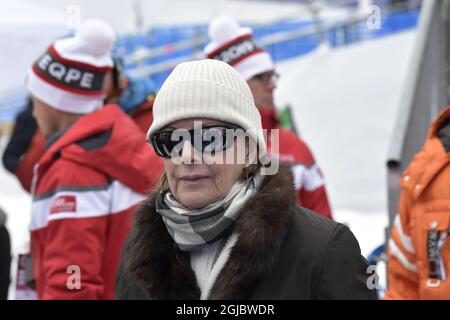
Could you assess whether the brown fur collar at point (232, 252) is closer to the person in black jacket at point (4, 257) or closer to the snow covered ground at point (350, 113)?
the person in black jacket at point (4, 257)

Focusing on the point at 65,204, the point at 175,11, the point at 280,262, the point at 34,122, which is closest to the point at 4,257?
the point at 65,204

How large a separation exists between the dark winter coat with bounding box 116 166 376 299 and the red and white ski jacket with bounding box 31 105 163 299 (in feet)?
3.93

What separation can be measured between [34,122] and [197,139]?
280cm

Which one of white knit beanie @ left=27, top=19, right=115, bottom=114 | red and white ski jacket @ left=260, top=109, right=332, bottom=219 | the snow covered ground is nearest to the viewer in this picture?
white knit beanie @ left=27, top=19, right=115, bottom=114

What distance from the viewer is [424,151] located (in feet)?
11.3

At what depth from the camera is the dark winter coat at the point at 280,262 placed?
2.24 m

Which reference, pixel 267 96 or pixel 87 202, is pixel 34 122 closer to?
pixel 267 96

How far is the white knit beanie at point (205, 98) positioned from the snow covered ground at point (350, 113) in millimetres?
5828

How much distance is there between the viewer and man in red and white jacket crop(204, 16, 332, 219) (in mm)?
4727

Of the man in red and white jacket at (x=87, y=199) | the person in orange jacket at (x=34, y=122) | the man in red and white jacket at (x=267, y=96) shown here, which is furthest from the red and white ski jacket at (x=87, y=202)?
the man in red and white jacket at (x=267, y=96)

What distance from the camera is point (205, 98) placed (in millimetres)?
2395

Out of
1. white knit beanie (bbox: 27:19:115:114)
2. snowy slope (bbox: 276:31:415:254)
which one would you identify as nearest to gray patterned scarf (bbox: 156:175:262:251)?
white knit beanie (bbox: 27:19:115:114)

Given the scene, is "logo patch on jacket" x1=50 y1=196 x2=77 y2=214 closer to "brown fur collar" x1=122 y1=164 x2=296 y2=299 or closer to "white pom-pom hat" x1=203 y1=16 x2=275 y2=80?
"brown fur collar" x1=122 y1=164 x2=296 y2=299

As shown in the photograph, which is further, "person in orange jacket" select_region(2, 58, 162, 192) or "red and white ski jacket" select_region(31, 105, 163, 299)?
"person in orange jacket" select_region(2, 58, 162, 192)
